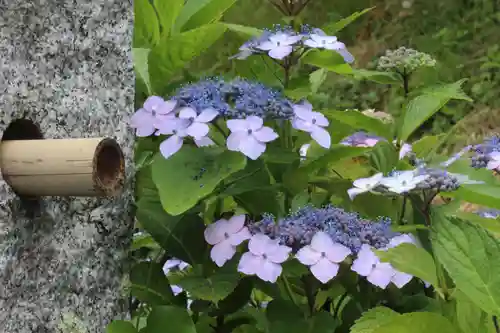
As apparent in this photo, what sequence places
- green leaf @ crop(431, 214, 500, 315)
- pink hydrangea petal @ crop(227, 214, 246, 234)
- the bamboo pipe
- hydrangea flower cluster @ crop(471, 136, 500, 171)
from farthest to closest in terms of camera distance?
hydrangea flower cluster @ crop(471, 136, 500, 171)
pink hydrangea petal @ crop(227, 214, 246, 234)
the bamboo pipe
green leaf @ crop(431, 214, 500, 315)

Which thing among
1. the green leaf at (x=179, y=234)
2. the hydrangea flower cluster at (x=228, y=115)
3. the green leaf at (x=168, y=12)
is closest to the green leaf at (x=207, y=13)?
the green leaf at (x=168, y=12)

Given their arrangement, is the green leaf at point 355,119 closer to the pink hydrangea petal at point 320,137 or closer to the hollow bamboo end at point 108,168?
the pink hydrangea petal at point 320,137

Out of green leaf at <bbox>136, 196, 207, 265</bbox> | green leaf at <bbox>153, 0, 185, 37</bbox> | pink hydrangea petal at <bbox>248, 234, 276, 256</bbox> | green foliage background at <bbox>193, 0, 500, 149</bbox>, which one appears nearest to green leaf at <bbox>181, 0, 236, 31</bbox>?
green leaf at <bbox>153, 0, 185, 37</bbox>

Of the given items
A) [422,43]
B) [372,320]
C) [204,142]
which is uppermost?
[204,142]

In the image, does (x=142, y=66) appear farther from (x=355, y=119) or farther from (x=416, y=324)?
(x=416, y=324)

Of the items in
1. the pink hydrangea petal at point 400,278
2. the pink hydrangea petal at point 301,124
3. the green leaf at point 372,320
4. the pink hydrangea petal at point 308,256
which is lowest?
the green leaf at point 372,320

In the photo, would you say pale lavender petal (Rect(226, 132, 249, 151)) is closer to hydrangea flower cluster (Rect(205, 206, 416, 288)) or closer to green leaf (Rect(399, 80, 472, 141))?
hydrangea flower cluster (Rect(205, 206, 416, 288))

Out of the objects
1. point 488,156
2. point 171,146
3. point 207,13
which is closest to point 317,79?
point 207,13
